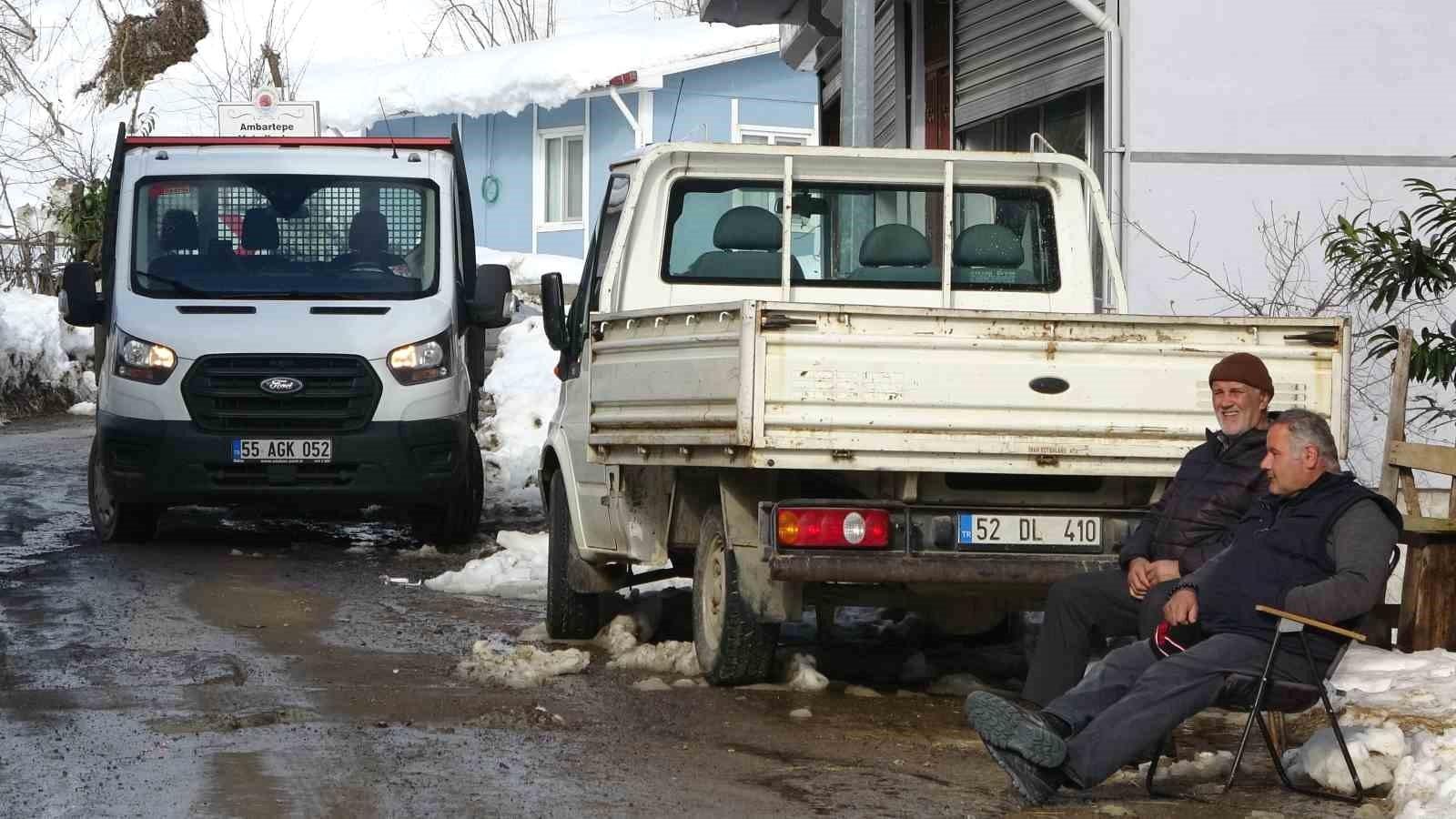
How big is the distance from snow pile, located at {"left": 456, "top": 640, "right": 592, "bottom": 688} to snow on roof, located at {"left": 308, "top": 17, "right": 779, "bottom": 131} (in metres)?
23.5

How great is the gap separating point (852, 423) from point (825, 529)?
0.41 meters

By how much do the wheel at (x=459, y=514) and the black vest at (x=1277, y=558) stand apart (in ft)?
24.0

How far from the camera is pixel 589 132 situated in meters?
33.6

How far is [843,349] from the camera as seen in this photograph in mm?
7176

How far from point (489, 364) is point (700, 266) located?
13969 millimetres

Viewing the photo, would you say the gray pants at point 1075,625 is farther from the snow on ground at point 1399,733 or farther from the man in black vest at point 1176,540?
the snow on ground at point 1399,733

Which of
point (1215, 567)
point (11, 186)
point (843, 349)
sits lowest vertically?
point (1215, 567)

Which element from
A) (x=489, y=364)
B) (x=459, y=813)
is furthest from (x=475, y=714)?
(x=489, y=364)

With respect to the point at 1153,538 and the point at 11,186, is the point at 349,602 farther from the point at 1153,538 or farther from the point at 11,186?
the point at 11,186

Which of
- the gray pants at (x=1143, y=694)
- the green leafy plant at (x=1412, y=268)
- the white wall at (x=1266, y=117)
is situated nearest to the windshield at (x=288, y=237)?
the white wall at (x=1266, y=117)

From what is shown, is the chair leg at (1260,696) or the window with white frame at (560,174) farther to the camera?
the window with white frame at (560,174)

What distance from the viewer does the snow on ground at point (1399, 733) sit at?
5871 millimetres

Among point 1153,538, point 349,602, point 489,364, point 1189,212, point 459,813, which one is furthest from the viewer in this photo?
point 489,364

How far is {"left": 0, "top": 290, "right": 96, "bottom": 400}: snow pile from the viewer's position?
2392 centimetres
